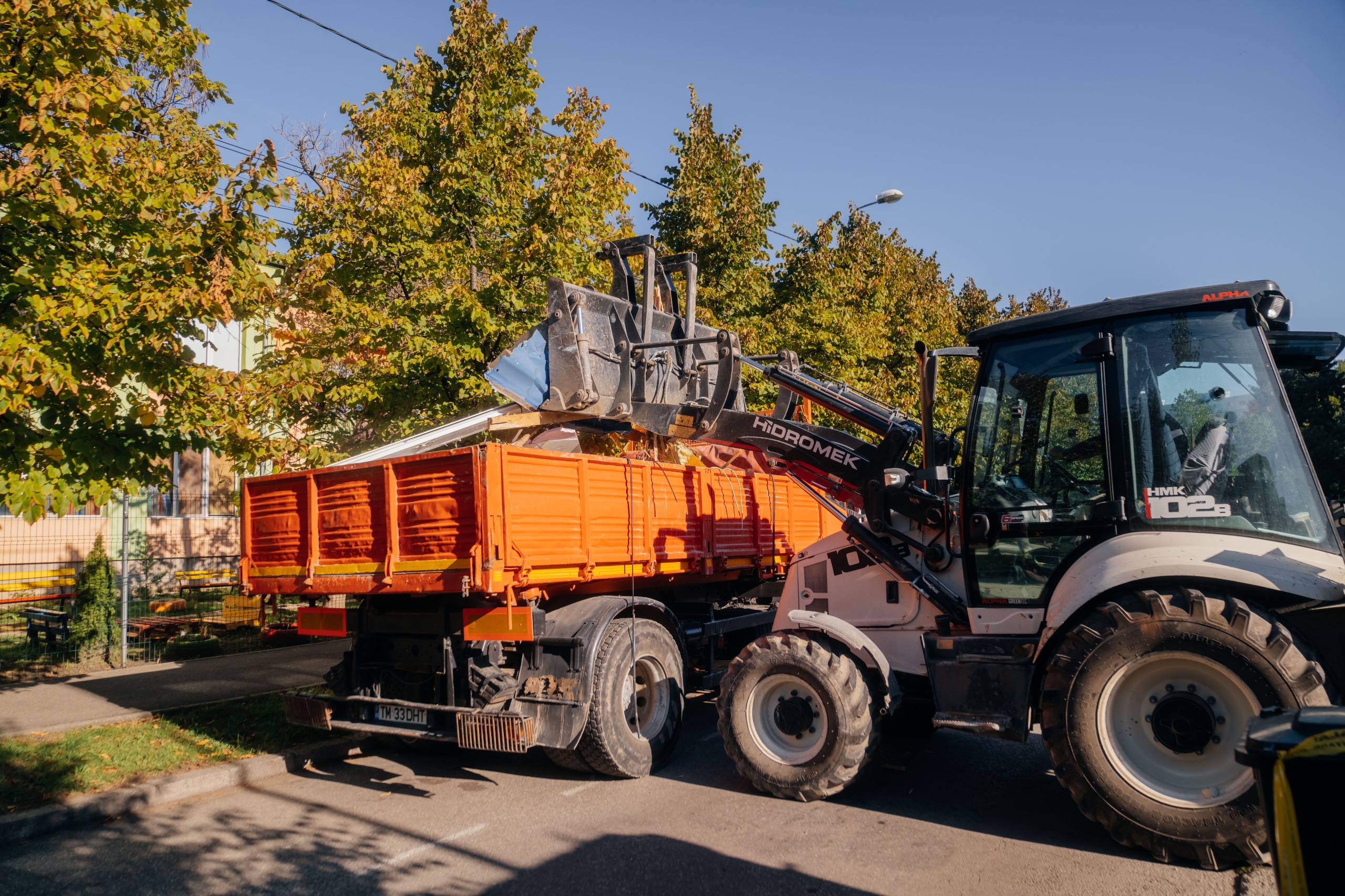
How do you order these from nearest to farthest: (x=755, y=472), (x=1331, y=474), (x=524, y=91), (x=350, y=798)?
(x=350, y=798)
(x=755, y=472)
(x=524, y=91)
(x=1331, y=474)

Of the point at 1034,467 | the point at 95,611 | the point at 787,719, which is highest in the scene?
the point at 1034,467

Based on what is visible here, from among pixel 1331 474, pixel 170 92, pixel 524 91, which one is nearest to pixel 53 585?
pixel 170 92

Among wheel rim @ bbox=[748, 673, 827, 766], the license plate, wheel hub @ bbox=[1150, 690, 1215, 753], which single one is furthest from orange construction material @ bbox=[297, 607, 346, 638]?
wheel hub @ bbox=[1150, 690, 1215, 753]

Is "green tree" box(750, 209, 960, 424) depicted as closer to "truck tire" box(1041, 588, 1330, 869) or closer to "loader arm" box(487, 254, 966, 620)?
"loader arm" box(487, 254, 966, 620)

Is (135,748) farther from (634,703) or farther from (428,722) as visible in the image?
(634,703)

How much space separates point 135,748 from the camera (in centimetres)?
724

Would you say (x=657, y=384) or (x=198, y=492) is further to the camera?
(x=198, y=492)

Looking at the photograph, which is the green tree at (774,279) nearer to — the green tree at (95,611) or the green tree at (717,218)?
the green tree at (717,218)

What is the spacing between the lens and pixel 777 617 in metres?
6.84

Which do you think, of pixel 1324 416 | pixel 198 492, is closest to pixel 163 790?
pixel 198 492

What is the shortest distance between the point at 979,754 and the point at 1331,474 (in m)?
10.2

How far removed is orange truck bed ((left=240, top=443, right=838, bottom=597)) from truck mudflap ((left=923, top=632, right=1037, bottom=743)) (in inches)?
99.8

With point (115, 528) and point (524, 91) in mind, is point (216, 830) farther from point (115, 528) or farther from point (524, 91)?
point (115, 528)

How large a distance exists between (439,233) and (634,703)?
24.2 ft
